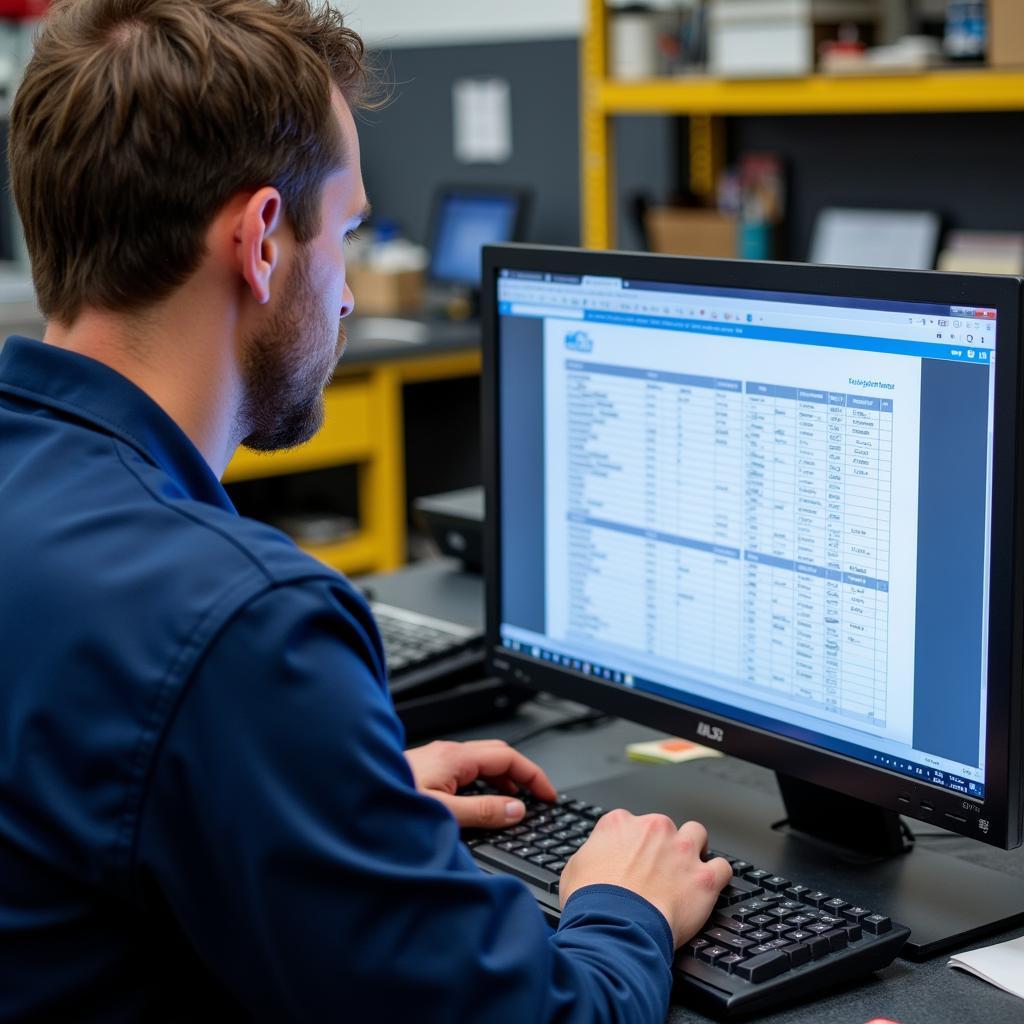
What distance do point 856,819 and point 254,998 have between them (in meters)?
0.50

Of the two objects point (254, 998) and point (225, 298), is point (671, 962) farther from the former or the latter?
point (225, 298)

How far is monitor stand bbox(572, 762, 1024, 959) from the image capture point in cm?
96

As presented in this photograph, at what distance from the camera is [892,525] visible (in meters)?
0.94

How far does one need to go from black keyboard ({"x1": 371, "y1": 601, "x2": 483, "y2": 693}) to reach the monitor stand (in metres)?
0.22

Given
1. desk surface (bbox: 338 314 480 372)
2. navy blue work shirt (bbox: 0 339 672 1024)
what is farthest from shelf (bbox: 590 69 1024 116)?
navy blue work shirt (bbox: 0 339 672 1024)

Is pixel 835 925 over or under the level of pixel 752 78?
under

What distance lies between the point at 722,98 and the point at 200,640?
82.9 inches

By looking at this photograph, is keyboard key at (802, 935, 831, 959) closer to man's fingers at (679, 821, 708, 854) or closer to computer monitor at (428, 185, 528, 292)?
man's fingers at (679, 821, 708, 854)

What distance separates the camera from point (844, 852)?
1.06 m

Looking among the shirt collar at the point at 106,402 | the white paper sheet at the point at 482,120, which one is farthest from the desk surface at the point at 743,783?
the white paper sheet at the point at 482,120

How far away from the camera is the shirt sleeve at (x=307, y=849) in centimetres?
68

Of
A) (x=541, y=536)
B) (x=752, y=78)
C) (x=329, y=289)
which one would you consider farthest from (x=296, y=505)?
(x=329, y=289)

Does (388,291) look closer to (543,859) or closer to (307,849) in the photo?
(543,859)

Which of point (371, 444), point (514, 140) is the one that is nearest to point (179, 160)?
point (371, 444)
